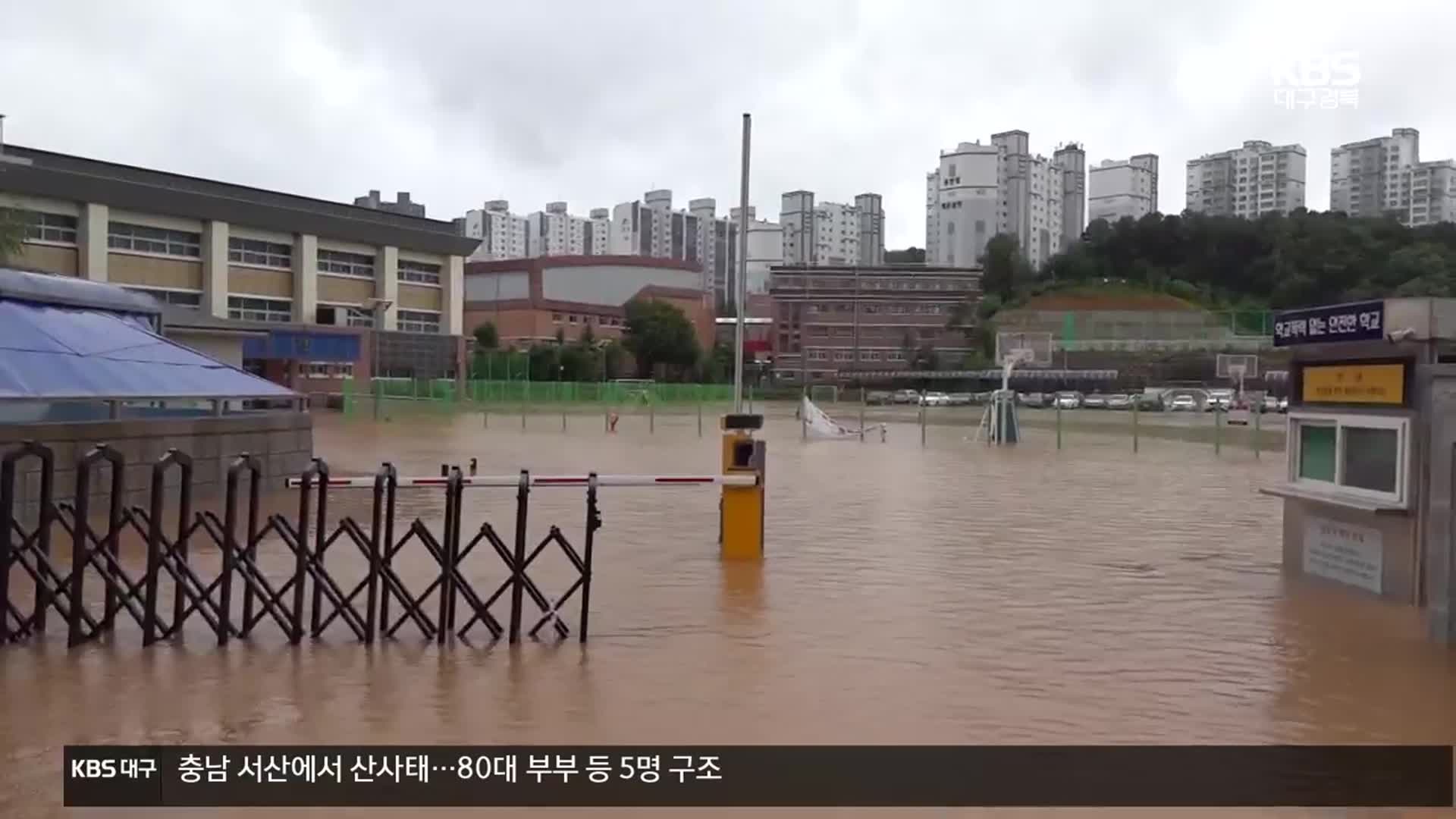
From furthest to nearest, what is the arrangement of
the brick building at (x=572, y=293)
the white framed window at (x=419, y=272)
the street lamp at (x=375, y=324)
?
the brick building at (x=572, y=293) < the white framed window at (x=419, y=272) < the street lamp at (x=375, y=324)

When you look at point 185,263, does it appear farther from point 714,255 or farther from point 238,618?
point 714,255

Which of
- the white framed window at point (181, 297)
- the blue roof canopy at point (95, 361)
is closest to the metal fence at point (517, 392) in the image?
the white framed window at point (181, 297)

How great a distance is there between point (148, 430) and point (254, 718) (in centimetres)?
1038

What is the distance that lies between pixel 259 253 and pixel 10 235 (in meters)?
25.5

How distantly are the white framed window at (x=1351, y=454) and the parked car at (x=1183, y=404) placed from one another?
177ft

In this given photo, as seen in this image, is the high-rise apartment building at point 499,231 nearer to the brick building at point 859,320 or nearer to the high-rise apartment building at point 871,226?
the high-rise apartment building at point 871,226

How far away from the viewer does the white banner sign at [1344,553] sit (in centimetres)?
1089

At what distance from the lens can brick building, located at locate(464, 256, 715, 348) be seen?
111938mm

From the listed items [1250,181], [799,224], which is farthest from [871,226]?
[1250,181]

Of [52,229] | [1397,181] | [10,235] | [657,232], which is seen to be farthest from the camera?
[657,232]

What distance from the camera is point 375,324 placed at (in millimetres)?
71750

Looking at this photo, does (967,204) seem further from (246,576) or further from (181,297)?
(246,576)

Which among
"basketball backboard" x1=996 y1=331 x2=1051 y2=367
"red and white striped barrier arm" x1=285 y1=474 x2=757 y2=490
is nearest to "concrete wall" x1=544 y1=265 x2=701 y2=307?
"basketball backboard" x1=996 y1=331 x2=1051 y2=367

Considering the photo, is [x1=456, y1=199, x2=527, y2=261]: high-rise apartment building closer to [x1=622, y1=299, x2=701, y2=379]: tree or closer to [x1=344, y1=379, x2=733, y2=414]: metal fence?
[x1=622, y1=299, x2=701, y2=379]: tree
